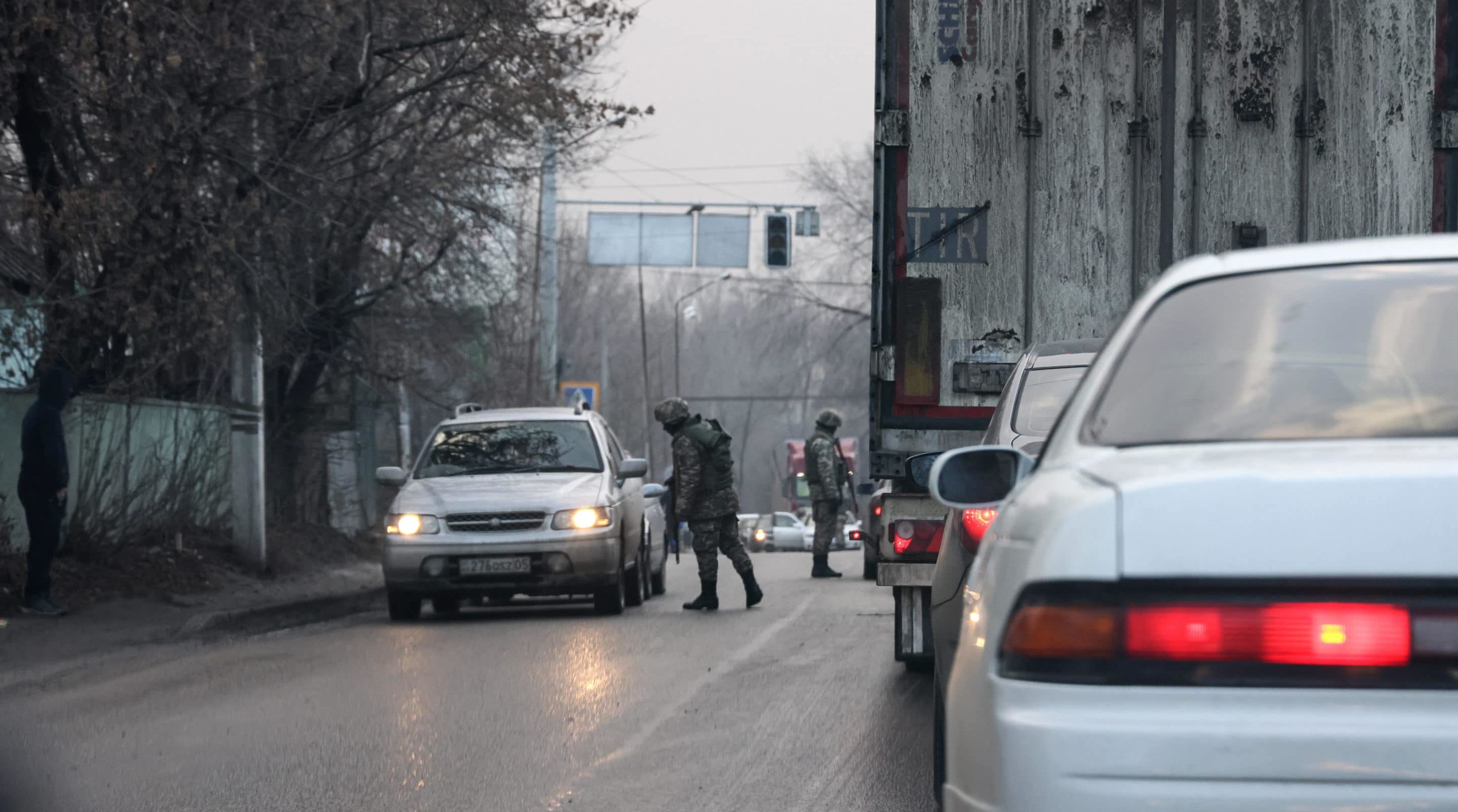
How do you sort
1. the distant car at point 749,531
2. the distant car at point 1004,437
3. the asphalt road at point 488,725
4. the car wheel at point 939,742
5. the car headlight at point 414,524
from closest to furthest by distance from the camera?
the car wheel at point 939,742 < the distant car at point 1004,437 < the asphalt road at point 488,725 < the car headlight at point 414,524 < the distant car at point 749,531

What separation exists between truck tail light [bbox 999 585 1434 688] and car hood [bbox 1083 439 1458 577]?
56 mm

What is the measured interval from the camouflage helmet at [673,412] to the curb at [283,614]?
3503 mm

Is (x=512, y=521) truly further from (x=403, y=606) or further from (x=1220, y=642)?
(x=1220, y=642)

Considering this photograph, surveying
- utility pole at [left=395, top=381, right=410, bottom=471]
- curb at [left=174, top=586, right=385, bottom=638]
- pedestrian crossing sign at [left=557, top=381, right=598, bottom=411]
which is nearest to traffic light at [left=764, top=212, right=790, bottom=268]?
pedestrian crossing sign at [left=557, top=381, right=598, bottom=411]

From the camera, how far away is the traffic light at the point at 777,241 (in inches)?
1249

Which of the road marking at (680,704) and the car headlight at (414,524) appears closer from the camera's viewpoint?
the road marking at (680,704)

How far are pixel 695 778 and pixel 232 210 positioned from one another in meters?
8.90

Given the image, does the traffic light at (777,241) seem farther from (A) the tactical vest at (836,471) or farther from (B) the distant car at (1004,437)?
(B) the distant car at (1004,437)

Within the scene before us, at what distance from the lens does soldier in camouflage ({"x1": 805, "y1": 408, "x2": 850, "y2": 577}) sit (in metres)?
21.0

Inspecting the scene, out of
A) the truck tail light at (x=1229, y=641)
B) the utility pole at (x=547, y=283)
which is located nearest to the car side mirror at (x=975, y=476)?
the truck tail light at (x=1229, y=641)

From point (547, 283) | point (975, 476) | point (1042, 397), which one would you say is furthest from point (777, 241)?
point (975, 476)

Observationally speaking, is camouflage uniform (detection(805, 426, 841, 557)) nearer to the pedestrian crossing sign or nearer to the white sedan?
the pedestrian crossing sign

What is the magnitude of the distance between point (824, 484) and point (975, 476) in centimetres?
1693

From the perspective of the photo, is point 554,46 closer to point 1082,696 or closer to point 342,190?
point 342,190
